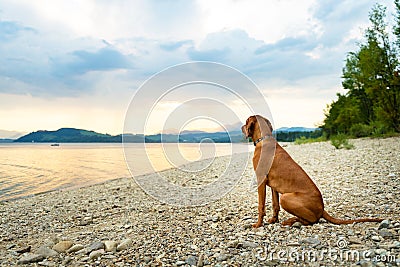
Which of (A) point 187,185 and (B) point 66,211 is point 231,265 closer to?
(B) point 66,211

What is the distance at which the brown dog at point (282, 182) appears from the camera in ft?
16.8

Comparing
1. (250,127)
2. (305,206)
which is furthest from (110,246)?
(250,127)

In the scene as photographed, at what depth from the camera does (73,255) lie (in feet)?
16.0

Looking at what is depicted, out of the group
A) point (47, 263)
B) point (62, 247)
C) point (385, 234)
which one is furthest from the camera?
point (62, 247)

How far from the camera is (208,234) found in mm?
5344

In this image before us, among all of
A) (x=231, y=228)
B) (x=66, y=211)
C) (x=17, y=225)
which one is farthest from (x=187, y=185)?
(x=231, y=228)

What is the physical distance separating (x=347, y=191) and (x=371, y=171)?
113 inches

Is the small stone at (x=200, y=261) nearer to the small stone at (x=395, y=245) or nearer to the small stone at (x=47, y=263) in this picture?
the small stone at (x=47, y=263)

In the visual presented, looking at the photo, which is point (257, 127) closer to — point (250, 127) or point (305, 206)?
point (250, 127)

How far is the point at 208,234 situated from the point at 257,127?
2.27 m

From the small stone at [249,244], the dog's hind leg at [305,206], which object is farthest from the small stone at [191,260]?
the dog's hind leg at [305,206]

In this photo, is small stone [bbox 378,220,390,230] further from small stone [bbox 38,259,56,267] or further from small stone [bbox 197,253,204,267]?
small stone [bbox 38,259,56,267]

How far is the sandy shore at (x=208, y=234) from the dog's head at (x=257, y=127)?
1.69 m

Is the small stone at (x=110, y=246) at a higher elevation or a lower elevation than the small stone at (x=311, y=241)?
lower
